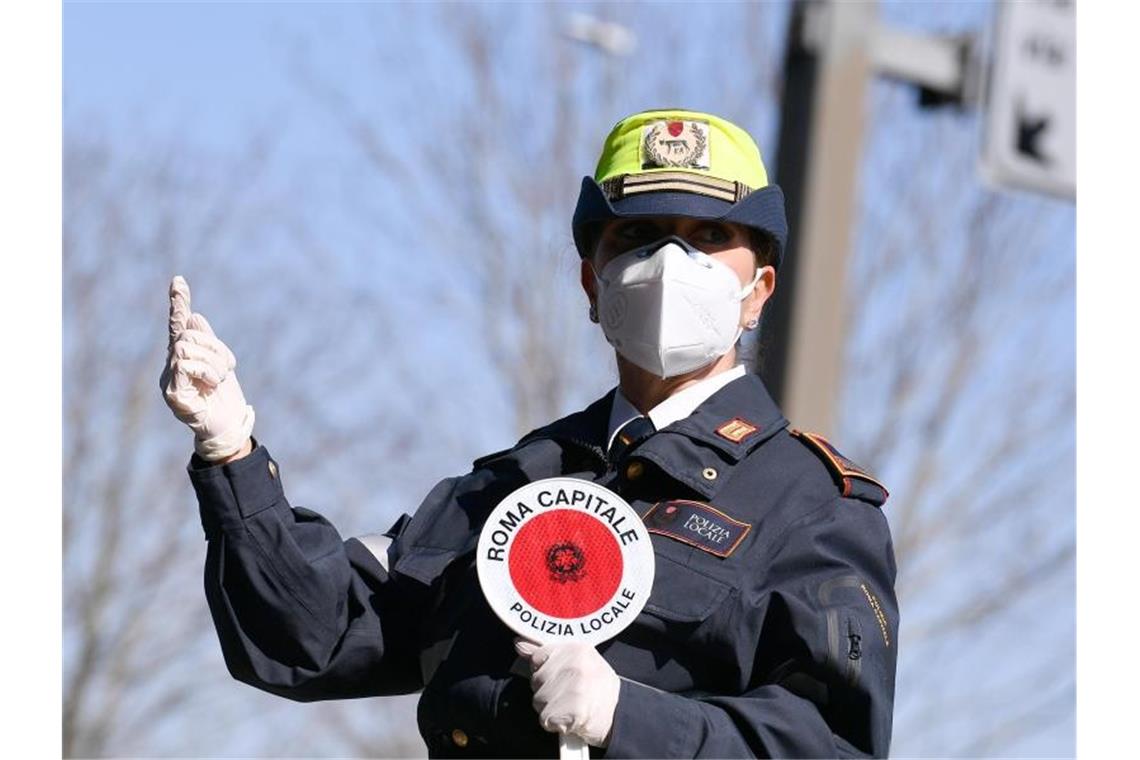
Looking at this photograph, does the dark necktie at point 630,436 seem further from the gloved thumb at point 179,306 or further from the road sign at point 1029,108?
the road sign at point 1029,108

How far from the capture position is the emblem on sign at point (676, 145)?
3.92 meters

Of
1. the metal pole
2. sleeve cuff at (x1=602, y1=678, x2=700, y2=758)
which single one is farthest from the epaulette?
the metal pole

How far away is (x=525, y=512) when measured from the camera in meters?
3.62

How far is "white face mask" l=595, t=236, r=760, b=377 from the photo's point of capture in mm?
3832

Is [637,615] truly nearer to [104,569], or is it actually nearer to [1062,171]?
[1062,171]

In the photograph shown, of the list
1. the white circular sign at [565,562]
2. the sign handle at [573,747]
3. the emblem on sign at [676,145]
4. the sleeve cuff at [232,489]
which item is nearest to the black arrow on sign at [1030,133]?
the emblem on sign at [676,145]

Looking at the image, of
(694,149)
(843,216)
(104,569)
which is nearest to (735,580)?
(694,149)

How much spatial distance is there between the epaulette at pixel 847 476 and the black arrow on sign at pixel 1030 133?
2.74m

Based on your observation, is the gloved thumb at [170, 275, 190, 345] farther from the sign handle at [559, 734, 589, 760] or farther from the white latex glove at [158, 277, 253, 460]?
the sign handle at [559, 734, 589, 760]

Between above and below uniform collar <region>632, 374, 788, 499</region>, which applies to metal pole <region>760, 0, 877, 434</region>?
above

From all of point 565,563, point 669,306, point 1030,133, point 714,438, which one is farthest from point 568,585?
point 1030,133

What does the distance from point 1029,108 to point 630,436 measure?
292 centimetres

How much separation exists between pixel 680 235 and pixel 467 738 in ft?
3.05

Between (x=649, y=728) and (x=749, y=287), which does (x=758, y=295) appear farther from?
(x=649, y=728)
